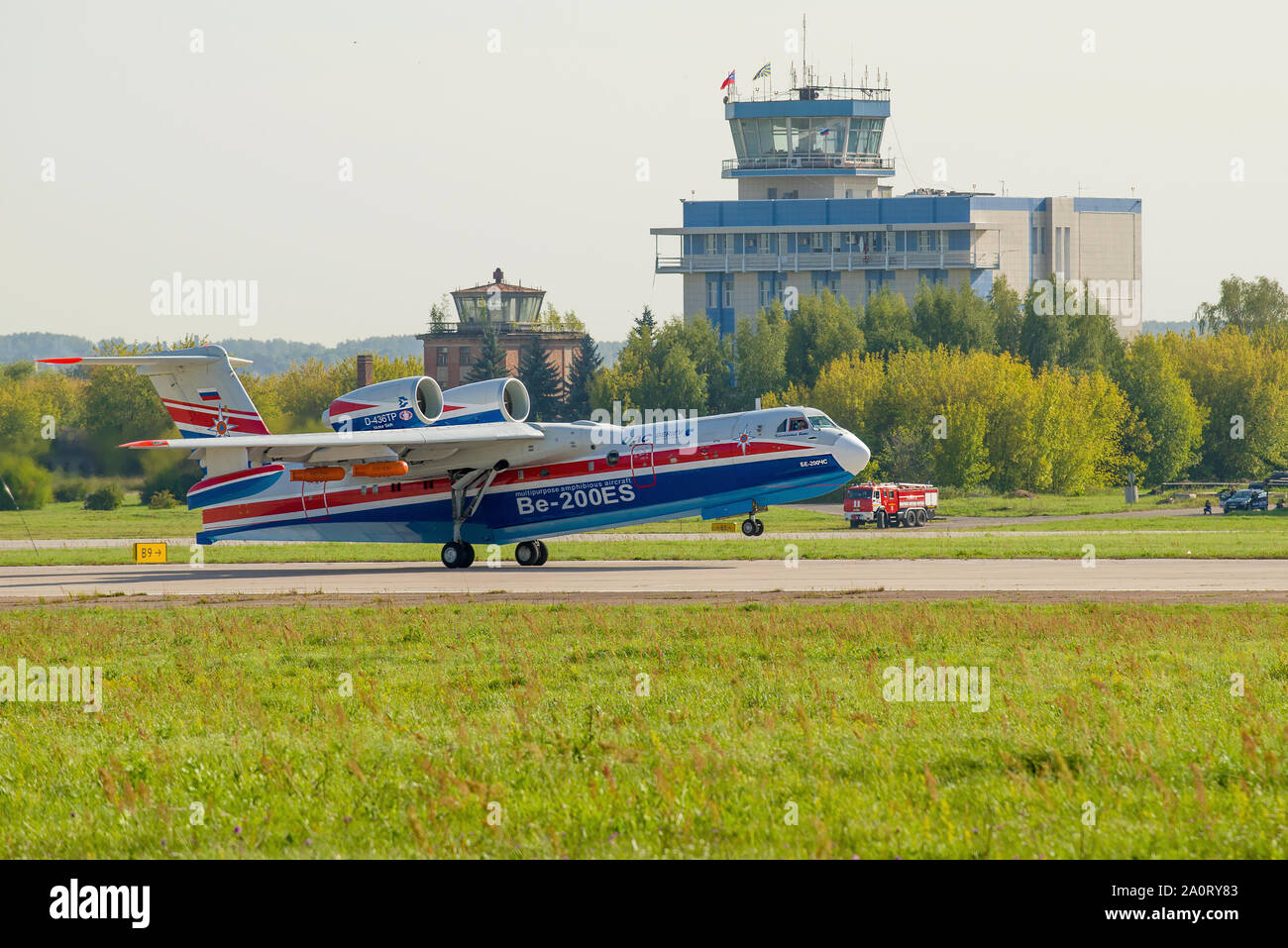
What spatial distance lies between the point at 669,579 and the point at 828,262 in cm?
12208

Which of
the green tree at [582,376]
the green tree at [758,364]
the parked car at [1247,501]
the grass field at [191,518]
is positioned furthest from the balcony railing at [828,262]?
the parked car at [1247,501]

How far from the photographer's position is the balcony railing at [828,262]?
5989 inches

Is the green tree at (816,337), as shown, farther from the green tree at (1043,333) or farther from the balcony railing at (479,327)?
the balcony railing at (479,327)

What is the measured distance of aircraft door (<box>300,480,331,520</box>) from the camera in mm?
42969

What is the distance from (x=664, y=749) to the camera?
13.7 meters

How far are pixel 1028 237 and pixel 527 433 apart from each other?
14787cm

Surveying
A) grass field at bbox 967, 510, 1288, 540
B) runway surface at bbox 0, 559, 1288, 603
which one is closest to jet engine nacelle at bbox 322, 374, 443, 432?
runway surface at bbox 0, 559, 1288, 603

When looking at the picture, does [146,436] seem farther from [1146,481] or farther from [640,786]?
[1146,481]

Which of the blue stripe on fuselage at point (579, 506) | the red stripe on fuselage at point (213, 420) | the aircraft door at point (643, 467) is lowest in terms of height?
the blue stripe on fuselage at point (579, 506)

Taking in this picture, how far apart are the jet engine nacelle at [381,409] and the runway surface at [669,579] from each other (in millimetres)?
4206

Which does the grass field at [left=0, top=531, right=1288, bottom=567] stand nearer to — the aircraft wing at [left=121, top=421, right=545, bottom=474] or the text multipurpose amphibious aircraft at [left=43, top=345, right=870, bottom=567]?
the text multipurpose amphibious aircraft at [left=43, top=345, right=870, bottom=567]

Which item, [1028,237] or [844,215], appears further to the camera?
[1028,237]
